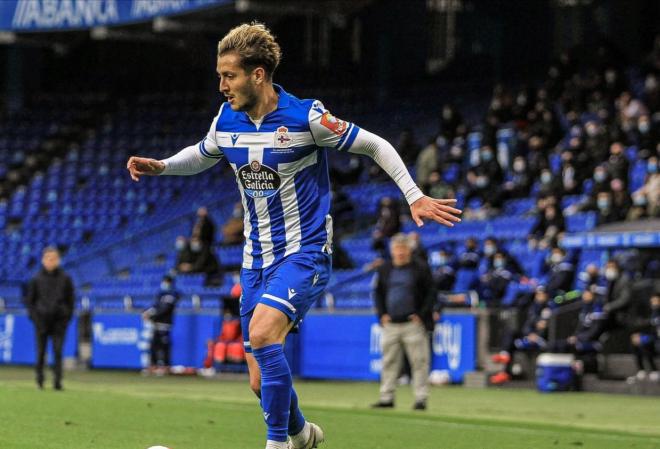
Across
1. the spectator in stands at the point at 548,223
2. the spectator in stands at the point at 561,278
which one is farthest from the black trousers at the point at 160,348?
the spectator in stands at the point at 561,278

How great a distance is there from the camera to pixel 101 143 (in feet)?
126

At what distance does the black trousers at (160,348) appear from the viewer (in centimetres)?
2586

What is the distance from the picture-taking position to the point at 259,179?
7.79 meters

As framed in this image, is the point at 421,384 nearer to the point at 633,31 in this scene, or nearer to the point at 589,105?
the point at 589,105

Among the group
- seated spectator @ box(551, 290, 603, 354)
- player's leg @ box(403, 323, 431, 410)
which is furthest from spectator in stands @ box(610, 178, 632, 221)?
player's leg @ box(403, 323, 431, 410)

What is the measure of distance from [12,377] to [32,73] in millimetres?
21038

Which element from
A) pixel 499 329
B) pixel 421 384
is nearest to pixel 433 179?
pixel 499 329

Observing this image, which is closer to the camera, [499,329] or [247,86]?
[247,86]

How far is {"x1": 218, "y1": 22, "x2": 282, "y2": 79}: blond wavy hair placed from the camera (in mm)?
7605

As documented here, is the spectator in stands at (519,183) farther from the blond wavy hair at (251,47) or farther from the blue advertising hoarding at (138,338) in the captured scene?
the blond wavy hair at (251,47)

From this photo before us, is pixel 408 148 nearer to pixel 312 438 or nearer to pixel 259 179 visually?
pixel 312 438

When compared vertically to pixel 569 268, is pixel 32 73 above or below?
above

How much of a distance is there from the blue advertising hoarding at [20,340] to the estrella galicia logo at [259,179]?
853 inches

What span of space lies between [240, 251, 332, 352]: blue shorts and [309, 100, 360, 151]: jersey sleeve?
0.64 m
